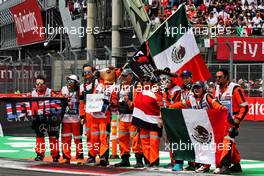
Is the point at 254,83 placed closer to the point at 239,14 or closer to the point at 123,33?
the point at 239,14

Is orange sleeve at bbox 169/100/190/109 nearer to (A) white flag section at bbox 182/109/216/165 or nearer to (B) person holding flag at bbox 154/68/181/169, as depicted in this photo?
(B) person holding flag at bbox 154/68/181/169

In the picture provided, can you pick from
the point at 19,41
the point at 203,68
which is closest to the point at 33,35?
the point at 19,41

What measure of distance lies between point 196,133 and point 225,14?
18.5 metres

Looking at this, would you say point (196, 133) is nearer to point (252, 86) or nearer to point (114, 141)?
point (114, 141)

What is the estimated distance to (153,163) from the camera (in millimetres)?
12656

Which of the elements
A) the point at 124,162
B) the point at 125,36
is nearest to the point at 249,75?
the point at 125,36

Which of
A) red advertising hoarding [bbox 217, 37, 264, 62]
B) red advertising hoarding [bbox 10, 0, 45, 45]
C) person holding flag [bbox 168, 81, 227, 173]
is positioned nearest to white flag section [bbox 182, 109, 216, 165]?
person holding flag [bbox 168, 81, 227, 173]

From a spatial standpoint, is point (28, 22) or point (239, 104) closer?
point (239, 104)

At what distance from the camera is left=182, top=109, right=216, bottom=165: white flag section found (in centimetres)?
1220

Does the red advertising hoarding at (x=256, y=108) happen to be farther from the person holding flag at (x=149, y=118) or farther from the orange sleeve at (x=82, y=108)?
the person holding flag at (x=149, y=118)

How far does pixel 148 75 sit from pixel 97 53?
11.9m

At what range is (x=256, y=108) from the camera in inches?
1053

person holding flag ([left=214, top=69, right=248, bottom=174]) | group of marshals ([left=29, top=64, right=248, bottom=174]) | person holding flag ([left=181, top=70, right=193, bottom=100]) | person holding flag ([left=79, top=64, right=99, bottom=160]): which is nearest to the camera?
person holding flag ([left=214, top=69, right=248, bottom=174])

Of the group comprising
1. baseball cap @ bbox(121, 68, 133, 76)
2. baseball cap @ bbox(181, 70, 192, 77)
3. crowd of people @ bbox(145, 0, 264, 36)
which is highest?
crowd of people @ bbox(145, 0, 264, 36)
